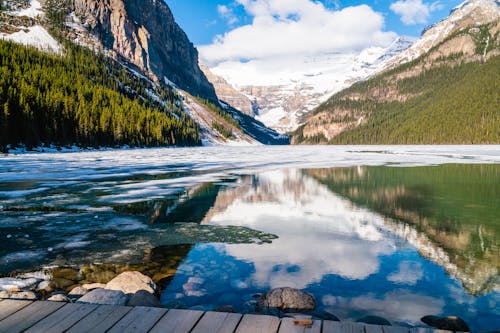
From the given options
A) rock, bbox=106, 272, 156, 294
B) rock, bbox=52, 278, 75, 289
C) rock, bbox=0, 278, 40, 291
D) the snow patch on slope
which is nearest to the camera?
rock, bbox=106, 272, 156, 294

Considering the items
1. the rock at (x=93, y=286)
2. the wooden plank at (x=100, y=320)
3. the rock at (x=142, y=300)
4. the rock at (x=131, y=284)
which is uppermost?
the wooden plank at (x=100, y=320)

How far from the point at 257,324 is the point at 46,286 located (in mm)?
5188

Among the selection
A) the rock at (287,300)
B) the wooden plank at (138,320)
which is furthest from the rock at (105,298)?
the rock at (287,300)

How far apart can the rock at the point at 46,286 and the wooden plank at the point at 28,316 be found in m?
2.56

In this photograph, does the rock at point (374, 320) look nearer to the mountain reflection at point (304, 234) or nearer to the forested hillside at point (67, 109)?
the mountain reflection at point (304, 234)

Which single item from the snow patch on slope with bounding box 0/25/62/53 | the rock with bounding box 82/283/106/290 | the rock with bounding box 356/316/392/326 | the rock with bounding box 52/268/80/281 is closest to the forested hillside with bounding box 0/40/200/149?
the snow patch on slope with bounding box 0/25/62/53

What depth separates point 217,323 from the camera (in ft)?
13.5

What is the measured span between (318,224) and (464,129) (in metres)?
182

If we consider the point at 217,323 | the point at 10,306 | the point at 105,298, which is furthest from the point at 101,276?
the point at 217,323

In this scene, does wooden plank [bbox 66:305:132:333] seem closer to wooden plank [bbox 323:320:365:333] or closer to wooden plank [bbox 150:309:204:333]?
wooden plank [bbox 150:309:204:333]

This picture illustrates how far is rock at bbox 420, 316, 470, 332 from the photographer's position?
5.49 meters

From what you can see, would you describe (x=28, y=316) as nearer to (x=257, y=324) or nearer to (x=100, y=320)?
(x=100, y=320)

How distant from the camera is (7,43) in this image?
415 feet

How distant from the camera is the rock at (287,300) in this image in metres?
6.20
